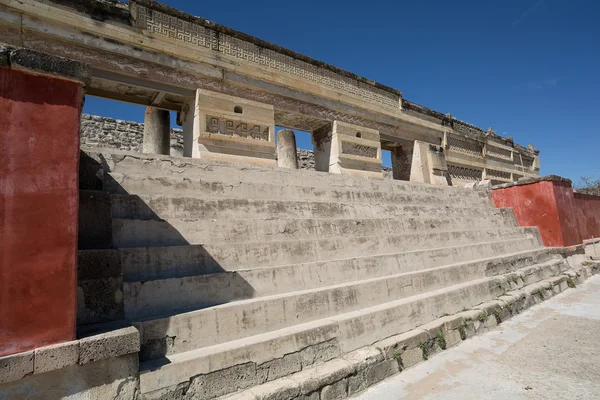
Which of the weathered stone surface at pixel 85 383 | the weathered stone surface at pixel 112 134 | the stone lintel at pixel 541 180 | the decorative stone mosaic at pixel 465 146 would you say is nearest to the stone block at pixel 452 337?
the weathered stone surface at pixel 85 383

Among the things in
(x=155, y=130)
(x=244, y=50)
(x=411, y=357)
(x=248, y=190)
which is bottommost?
(x=411, y=357)

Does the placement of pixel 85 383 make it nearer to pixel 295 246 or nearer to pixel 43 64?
pixel 43 64

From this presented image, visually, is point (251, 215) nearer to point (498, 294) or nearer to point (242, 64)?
point (498, 294)

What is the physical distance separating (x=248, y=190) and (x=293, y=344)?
2.17 m

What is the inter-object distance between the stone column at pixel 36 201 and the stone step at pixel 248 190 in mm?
1404

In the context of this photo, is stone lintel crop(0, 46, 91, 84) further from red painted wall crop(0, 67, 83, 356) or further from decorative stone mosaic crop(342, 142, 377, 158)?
decorative stone mosaic crop(342, 142, 377, 158)

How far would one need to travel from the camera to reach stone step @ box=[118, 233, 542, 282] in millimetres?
2428

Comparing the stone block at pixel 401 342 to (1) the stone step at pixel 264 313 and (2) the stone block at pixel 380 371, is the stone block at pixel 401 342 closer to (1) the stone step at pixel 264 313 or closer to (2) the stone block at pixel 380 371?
(2) the stone block at pixel 380 371

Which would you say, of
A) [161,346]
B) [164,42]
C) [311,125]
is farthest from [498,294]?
[164,42]

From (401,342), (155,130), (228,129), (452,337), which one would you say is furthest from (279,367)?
(155,130)

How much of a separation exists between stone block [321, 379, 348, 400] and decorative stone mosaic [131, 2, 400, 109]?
6716 millimetres

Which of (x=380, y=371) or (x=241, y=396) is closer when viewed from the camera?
(x=241, y=396)

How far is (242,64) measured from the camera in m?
7.16

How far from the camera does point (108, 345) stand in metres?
1.69
